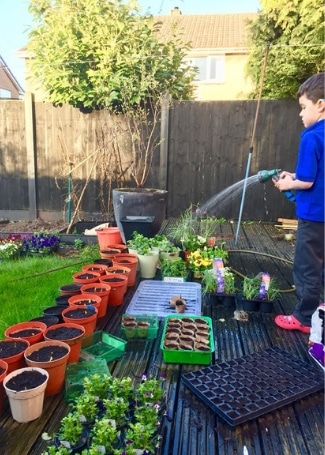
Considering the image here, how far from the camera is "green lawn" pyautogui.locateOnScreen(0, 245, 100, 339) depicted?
2.56 meters

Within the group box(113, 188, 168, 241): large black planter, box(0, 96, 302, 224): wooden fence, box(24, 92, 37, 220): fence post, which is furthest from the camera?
box(24, 92, 37, 220): fence post

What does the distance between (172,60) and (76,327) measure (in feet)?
16.2

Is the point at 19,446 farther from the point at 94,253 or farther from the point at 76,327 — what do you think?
the point at 94,253

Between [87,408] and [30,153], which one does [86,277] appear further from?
[30,153]

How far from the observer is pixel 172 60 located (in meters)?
5.79

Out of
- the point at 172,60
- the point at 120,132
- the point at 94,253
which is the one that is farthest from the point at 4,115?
the point at 94,253

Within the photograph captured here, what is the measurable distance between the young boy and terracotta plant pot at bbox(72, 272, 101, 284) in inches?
54.9

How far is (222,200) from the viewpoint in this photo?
575 cm

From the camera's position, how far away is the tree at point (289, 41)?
210 inches

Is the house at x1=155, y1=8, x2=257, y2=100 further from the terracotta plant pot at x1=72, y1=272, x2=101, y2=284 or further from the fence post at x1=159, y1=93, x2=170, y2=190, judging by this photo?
the terracotta plant pot at x1=72, y1=272, x2=101, y2=284

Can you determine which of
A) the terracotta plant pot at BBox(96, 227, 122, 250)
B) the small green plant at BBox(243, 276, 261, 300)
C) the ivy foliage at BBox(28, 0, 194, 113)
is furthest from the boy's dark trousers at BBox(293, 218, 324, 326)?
the ivy foliage at BBox(28, 0, 194, 113)

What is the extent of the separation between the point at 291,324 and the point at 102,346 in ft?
3.86

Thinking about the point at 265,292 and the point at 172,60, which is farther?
the point at 172,60

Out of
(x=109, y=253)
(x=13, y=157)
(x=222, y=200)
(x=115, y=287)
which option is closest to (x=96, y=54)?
(x=13, y=157)
